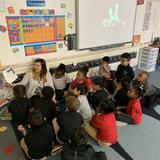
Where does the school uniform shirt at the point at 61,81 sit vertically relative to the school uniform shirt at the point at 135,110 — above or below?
above

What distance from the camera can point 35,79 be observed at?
8.84 feet

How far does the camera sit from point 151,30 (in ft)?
14.3

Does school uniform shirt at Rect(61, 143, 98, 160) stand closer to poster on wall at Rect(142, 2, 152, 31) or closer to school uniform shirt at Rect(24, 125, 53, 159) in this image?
school uniform shirt at Rect(24, 125, 53, 159)

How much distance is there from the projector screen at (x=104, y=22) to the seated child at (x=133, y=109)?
1.28 m

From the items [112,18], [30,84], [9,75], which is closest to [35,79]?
[30,84]

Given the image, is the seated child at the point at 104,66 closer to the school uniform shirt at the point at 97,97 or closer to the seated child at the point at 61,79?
the seated child at the point at 61,79

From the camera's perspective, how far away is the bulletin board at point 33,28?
2.49 metres

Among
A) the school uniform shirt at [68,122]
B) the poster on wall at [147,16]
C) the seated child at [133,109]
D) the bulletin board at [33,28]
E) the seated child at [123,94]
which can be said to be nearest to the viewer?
the school uniform shirt at [68,122]

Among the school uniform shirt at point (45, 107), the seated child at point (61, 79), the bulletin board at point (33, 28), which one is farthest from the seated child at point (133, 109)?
the bulletin board at point (33, 28)

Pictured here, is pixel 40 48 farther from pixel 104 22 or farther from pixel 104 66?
pixel 104 22

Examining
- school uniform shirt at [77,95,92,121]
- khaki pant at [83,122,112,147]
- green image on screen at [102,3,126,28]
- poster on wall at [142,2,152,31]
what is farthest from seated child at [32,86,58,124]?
poster on wall at [142,2,152,31]

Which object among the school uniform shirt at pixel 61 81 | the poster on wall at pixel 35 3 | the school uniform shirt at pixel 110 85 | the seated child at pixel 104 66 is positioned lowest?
the school uniform shirt at pixel 110 85

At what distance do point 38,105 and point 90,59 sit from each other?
66.5 inches

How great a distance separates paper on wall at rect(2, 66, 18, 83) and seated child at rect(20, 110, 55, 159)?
3.72ft
